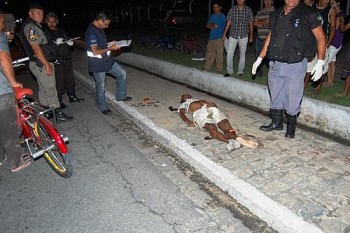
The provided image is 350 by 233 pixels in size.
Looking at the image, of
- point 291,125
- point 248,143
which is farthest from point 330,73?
point 248,143

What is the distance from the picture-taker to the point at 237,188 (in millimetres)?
3467

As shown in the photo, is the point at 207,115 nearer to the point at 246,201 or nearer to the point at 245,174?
the point at 245,174

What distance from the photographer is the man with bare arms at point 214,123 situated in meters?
4.35

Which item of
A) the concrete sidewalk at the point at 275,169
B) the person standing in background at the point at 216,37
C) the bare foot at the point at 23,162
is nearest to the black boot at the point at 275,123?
the concrete sidewalk at the point at 275,169

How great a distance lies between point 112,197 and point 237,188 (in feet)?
4.98

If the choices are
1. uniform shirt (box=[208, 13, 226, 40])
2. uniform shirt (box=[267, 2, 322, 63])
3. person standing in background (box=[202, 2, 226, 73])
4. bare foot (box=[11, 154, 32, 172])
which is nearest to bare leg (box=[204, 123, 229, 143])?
uniform shirt (box=[267, 2, 322, 63])

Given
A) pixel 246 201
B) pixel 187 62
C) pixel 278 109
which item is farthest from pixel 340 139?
pixel 187 62

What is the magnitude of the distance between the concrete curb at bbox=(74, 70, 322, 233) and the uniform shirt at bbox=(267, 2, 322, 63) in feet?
6.23

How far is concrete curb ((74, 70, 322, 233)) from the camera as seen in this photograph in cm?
289

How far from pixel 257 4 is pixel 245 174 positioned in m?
23.1

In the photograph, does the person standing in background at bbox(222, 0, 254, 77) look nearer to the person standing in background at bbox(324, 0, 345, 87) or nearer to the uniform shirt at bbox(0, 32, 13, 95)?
the person standing in background at bbox(324, 0, 345, 87)

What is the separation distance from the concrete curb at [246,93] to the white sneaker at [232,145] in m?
1.72

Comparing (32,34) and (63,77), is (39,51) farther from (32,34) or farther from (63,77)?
(63,77)

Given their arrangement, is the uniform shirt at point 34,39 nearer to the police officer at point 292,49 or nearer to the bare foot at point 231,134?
the bare foot at point 231,134
